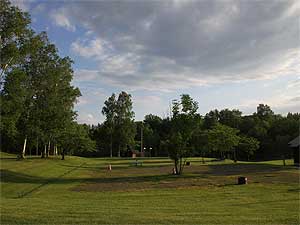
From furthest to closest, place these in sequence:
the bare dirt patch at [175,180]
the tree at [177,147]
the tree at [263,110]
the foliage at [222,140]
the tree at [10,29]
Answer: the tree at [263,110]
the foliage at [222,140]
the tree at [177,147]
the tree at [10,29]
the bare dirt patch at [175,180]

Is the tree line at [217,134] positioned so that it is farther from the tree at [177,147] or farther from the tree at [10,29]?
the tree at [10,29]

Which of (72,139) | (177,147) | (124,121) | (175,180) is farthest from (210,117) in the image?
(175,180)

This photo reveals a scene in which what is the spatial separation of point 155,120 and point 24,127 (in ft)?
272

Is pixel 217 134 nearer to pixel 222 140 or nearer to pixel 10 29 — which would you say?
pixel 222 140

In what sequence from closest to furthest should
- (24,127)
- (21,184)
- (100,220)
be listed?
(100,220)
(21,184)
(24,127)

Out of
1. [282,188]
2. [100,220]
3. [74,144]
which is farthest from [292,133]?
[100,220]

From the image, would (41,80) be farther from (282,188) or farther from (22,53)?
(282,188)

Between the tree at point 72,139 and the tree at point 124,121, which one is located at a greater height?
the tree at point 124,121

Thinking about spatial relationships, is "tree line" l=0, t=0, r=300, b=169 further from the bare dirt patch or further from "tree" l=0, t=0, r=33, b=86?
the bare dirt patch

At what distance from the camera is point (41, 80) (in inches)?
1791

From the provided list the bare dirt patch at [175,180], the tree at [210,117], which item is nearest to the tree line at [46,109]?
the bare dirt patch at [175,180]

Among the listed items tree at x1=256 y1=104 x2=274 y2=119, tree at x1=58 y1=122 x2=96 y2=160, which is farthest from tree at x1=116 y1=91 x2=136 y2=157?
tree at x1=256 y1=104 x2=274 y2=119

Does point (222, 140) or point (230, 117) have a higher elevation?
point (230, 117)

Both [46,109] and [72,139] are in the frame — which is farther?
[72,139]
